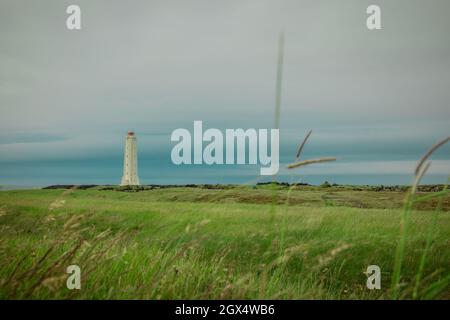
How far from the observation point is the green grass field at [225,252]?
118 inches

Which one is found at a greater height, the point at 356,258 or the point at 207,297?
the point at 207,297

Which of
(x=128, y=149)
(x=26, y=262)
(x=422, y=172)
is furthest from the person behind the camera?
(x=128, y=149)

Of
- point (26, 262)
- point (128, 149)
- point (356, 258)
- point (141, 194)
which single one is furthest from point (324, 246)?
point (128, 149)

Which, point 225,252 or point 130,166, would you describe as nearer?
point 225,252

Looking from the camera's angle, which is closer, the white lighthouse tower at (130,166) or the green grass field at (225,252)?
the green grass field at (225,252)

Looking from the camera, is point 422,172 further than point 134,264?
No

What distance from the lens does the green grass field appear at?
2.99 m

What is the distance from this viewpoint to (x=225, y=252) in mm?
10016

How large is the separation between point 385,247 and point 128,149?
40.0m

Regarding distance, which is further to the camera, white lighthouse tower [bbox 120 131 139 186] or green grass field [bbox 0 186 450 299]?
white lighthouse tower [bbox 120 131 139 186]
